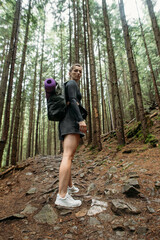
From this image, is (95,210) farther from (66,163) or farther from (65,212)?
(66,163)

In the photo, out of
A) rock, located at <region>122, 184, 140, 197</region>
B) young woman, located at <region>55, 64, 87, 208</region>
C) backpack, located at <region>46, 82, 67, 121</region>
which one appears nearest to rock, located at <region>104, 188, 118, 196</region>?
rock, located at <region>122, 184, 140, 197</region>

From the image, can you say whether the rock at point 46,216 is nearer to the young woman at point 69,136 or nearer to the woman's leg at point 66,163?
the young woman at point 69,136

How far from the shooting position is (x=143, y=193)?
2.43 meters

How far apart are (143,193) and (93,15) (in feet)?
50.0

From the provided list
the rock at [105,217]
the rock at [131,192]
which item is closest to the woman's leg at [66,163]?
the rock at [105,217]

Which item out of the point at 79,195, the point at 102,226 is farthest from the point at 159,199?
the point at 79,195

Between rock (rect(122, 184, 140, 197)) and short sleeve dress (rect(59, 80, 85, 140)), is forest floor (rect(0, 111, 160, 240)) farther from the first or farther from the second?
short sleeve dress (rect(59, 80, 85, 140))

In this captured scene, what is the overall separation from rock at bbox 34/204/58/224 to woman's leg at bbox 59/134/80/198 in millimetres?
310

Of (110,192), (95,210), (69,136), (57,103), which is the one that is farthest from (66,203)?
(57,103)

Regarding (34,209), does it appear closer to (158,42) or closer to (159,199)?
(159,199)

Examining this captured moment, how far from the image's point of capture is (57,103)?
2.53 m

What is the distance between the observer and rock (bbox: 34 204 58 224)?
2.10 m

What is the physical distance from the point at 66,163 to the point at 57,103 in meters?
1.11

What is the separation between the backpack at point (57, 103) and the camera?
2.54 m
